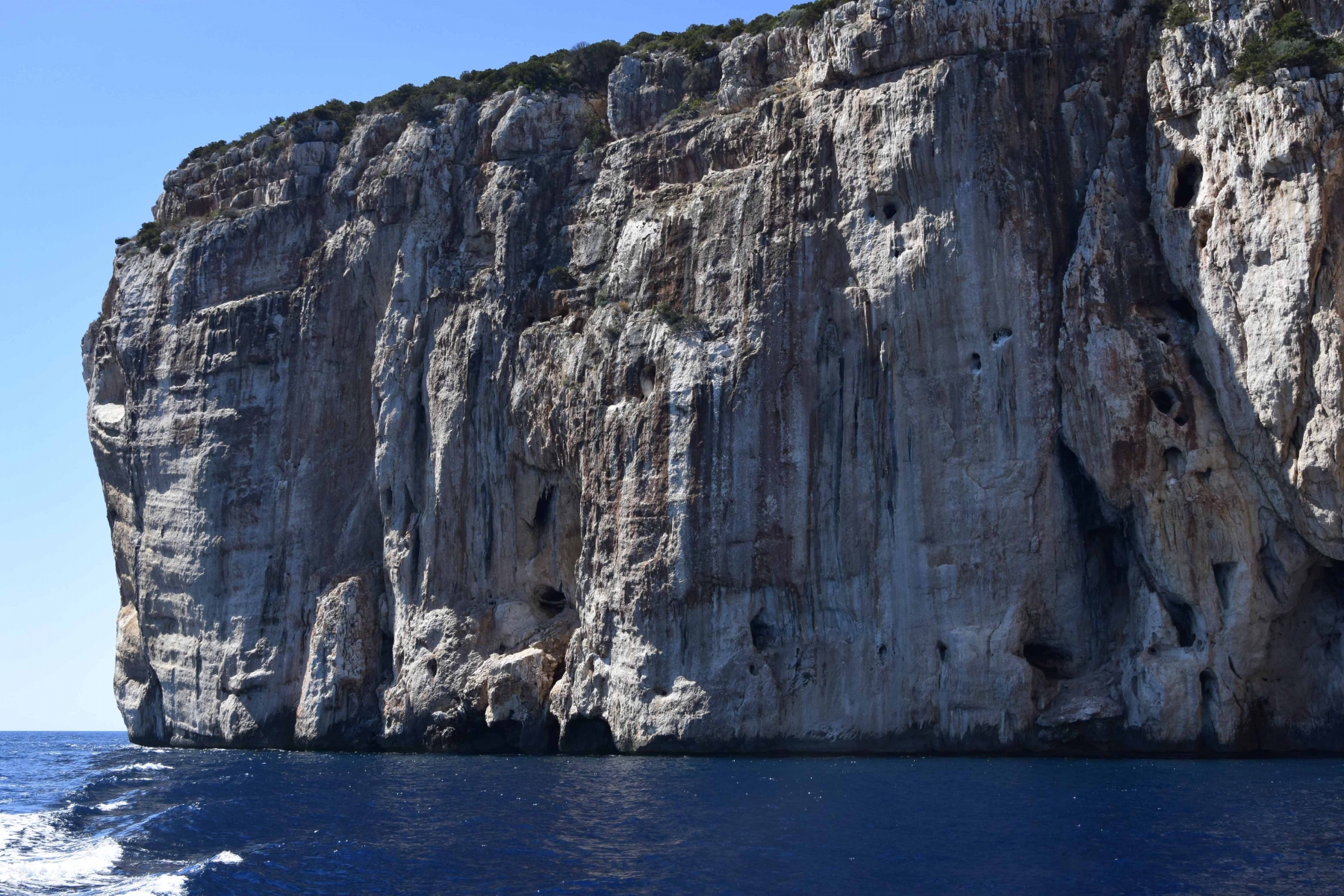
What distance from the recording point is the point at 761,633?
41.6 meters

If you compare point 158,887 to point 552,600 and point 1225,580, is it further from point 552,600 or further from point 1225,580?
point 1225,580

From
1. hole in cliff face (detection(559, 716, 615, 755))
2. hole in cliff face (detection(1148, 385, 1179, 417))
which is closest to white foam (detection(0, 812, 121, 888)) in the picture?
hole in cliff face (detection(559, 716, 615, 755))

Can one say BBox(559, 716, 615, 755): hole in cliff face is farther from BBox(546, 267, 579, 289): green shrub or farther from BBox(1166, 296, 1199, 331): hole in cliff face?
BBox(1166, 296, 1199, 331): hole in cliff face

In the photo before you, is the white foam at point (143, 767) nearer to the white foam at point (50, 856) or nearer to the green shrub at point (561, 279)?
the white foam at point (50, 856)

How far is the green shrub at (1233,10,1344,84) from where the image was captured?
3553cm

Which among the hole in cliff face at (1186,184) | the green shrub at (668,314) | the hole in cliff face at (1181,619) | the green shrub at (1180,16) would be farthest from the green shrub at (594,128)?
the hole in cliff face at (1181,619)

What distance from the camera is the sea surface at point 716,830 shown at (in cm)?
2188

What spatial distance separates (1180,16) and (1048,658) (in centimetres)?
1973

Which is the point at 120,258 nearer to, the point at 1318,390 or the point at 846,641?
the point at 846,641

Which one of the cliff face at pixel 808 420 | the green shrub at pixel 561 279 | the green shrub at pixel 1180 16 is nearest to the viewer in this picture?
the cliff face at pixel 808 420

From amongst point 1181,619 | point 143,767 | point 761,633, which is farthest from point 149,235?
point 1181,619

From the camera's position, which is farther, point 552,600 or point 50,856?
point 552,600

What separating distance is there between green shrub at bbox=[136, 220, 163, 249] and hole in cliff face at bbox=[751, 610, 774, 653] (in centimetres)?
3577

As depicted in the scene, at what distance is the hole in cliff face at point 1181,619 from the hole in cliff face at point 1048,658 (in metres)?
3.18
